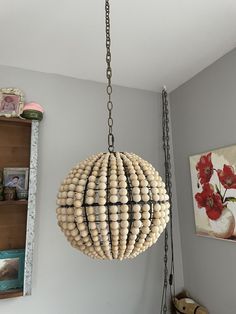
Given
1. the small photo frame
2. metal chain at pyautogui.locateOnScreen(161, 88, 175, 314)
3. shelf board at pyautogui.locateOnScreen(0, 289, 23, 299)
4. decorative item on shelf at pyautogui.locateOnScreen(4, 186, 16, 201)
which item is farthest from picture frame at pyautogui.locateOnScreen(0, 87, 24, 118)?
metal chain at pyautogui.locateOnScreen(161, 88, 175, 314)

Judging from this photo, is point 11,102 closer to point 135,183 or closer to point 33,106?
point 33,106

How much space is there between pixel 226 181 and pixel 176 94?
0.95m

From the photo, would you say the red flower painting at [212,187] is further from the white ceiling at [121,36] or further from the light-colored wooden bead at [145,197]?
the light-colored wooden bead at [145,197]

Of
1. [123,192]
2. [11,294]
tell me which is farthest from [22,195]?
[123,192]

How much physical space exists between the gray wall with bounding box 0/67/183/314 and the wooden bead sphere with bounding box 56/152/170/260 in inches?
41.1

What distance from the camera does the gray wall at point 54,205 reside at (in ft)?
5.23

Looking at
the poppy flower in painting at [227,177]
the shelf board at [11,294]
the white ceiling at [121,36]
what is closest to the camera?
the white ceiling at [121,36]

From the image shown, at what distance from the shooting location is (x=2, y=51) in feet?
5.17

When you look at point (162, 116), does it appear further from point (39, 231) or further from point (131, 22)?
point (39, 231)

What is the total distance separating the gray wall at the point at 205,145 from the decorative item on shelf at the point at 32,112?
115 centimetres

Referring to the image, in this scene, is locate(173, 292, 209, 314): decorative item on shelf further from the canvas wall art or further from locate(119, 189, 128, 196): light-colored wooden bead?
locate(119, 189, 128, 196): light-colored wooden bead

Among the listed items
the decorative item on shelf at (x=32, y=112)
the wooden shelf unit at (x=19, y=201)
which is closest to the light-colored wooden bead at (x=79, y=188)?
the wooden shelf unit at (x=19, y=201)

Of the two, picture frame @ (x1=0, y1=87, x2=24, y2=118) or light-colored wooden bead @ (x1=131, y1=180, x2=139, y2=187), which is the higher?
picture frame @ (x1=0, y1=87, x2=24, y2=118)

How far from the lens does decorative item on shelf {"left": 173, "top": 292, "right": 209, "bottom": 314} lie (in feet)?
5.46
